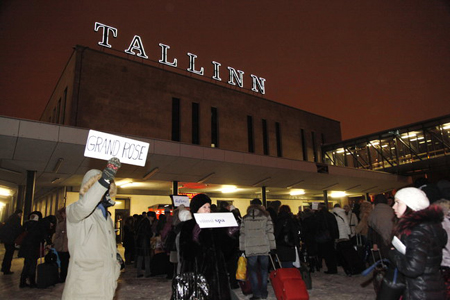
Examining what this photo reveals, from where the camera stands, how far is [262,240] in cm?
600

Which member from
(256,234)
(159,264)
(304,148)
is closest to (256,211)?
(256,234)

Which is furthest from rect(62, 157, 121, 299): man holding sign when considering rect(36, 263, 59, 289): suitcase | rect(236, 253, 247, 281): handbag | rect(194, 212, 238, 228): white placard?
rect(36, 263, 59, 289): suitcase

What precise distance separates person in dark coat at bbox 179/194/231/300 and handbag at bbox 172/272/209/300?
5cm

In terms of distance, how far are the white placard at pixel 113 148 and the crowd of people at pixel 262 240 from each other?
39.6 inches

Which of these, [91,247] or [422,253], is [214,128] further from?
[422,253]

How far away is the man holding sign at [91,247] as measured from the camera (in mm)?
2602

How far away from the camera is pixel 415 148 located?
29.5 metres

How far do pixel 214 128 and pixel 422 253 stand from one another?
87.2ft

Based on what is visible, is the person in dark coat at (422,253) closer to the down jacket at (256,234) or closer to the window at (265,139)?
the down jacket at (256,234)

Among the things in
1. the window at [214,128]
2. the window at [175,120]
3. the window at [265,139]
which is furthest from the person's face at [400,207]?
the window at [265,139]

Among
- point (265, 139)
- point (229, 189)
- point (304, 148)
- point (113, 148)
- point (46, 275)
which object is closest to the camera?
point (113, 148)

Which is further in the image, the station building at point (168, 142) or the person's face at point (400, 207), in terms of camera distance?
the station building at point (168, 142)

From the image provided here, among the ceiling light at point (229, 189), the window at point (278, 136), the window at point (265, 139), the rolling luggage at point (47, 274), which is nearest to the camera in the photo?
the rolling luggage at point (47, 274)

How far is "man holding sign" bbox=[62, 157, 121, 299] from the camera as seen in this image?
2602 mm
